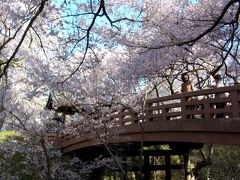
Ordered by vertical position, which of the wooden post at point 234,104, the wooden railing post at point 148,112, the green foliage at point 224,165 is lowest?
the green foliage at point 224,165

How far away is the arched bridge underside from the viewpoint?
751 cm

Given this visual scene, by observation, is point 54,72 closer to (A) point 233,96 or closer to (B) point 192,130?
(B) point 192,130

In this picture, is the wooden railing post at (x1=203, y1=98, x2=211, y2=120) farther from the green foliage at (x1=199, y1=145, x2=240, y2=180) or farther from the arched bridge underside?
the green foliage at (x1=199, y1=145, x2=240, y2=180)

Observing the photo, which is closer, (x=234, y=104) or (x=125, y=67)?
(x=234, y=104)

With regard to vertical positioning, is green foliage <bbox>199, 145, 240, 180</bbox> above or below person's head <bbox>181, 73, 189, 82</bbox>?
below

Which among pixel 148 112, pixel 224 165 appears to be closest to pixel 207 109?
pixel 148 112

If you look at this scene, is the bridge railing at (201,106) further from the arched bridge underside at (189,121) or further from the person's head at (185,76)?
the person's head at (185,76)

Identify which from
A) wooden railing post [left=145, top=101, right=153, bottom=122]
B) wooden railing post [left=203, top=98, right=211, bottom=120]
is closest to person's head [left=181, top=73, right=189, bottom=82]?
wooden railing post [left=203, top=98, right=211, bottom=120]

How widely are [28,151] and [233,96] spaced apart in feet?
29.6

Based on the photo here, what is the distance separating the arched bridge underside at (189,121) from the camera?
751 cm

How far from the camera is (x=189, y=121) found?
884cm

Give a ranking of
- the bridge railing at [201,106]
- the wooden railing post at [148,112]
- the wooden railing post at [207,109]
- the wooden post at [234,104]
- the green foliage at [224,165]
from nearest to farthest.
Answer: the wooden post at [234,104] → the bridge railing at [201,106] → the wooden railing post at [207,109] → the wooden railing post at [148,112] → the green foliage at [224,165]

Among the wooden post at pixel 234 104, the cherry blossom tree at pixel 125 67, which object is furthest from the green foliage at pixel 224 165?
the wooden post at pixel 234 104

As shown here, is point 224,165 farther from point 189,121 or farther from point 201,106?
point 189,121
